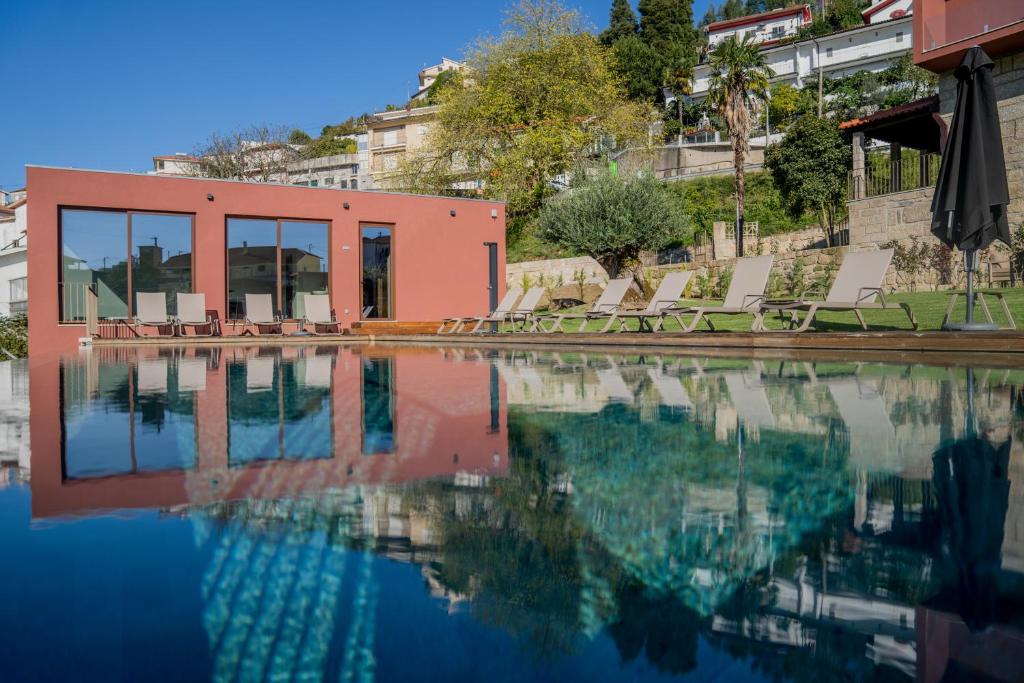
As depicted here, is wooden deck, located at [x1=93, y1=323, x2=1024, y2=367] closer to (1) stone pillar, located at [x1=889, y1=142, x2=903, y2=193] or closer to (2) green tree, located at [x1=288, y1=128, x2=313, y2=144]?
(1) stone pillar, located at [x1=889, y1=142, x2=903, y2=193]

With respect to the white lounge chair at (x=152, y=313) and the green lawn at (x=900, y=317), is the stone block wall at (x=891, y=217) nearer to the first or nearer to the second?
the green lawn at (x=900, y=317)

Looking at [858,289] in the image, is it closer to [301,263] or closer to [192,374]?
[192,374]

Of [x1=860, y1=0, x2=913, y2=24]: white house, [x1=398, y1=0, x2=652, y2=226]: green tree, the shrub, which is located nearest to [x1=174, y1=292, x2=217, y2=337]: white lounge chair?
the shrub

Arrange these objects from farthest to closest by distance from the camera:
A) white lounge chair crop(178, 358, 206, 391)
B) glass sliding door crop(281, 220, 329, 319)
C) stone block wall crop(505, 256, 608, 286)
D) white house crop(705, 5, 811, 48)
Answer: white house crop(705, 5, 811, 48)
stone block wall crop(505, 256, 608, 286)
glass sliding door crop(281, 220, 329, 319)
white lounge chair crop(178, 358, 206, 391)

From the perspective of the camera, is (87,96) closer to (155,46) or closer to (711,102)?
(155,46)

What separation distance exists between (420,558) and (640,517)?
0.57 m

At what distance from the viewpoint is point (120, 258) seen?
47.7 ft

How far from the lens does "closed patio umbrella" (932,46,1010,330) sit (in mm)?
7531

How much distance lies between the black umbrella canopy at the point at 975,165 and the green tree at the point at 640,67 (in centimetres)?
4710

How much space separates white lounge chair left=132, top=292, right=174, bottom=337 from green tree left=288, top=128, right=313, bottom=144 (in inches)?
1302

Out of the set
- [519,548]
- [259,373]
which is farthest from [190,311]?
[519,548]

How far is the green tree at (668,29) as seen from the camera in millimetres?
54253

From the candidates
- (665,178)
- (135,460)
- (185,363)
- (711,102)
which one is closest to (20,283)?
(185,363)

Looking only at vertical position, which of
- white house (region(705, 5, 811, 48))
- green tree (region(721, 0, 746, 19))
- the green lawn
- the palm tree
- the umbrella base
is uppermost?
green tree (region(721, 0, 746, 19))
